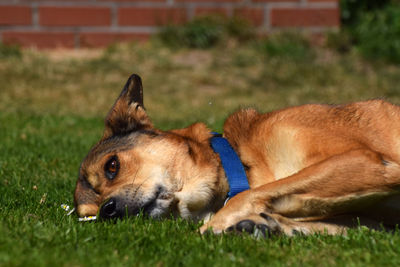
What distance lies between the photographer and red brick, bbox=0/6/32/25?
35.4 ft

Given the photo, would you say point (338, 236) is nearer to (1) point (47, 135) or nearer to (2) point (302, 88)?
(1) point (47, 135)

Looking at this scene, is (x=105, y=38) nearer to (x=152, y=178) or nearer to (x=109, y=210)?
(x=152, y=178)

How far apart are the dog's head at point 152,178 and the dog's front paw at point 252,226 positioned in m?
0.53

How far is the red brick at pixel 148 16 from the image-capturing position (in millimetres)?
10930

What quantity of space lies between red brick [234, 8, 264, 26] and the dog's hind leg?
26.3 ft

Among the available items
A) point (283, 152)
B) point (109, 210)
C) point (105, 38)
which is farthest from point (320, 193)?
point (105, 38)

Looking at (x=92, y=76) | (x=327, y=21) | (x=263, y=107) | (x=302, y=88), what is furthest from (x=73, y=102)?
(x=327, y=21)

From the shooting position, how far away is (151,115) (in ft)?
30.6

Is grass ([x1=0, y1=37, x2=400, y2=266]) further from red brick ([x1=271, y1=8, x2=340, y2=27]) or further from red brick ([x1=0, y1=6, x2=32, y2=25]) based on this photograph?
red brick ([x1=0, y1=6, x2=32, y2=25])

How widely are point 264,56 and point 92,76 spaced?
3.46m

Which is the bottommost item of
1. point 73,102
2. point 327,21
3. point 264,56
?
point 73,102

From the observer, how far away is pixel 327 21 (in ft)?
36.6

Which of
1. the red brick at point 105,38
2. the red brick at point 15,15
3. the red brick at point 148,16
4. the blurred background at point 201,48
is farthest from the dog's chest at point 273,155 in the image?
the red brick at point 15,15

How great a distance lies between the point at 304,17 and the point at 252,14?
104 centimetres
